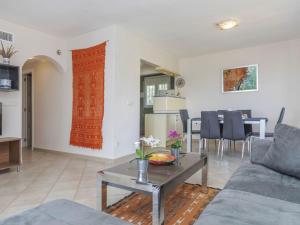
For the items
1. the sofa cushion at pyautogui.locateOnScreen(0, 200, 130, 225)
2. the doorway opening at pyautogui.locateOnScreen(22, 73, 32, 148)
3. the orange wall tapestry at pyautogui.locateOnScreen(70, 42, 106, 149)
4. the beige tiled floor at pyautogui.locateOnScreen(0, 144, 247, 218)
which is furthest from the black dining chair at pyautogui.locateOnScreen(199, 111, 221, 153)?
the doorway opening at pyautogui.locateOnScreen(22, 73, 32, 148)

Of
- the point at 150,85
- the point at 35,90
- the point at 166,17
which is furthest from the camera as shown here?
the point at 150,85

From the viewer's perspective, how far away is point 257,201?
1131mm

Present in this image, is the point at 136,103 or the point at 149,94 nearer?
the point at 136,103

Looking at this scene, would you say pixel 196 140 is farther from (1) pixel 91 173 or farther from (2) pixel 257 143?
(2) pixel 257 143

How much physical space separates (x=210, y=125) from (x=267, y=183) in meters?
2.82

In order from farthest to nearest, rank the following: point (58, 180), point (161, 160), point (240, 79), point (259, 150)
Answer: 1. point (240, 79)
2. point (58, 180)
3. point (259, 150)
4. point (161, 160)

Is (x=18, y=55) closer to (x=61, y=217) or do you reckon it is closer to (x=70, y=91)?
(x=70, y=91)

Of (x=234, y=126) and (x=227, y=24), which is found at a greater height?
(x=227, y=24)

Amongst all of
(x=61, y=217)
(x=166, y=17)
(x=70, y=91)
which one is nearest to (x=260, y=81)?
(x=166, y=17)

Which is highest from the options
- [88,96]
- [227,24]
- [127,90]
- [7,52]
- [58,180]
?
[227,24]

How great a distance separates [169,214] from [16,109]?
3270 mm

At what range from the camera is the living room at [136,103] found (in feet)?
5.58

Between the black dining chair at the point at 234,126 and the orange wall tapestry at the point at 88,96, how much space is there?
2330 millimetres

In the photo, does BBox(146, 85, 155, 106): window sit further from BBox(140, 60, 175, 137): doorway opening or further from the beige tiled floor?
the beige tiled floor
